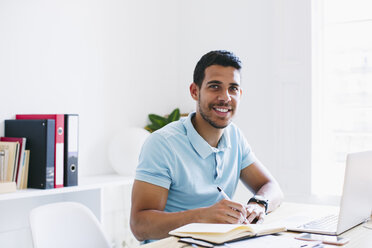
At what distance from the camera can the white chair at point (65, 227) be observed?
5.19 feet

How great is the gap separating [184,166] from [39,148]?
84 cm

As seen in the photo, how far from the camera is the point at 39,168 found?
2230mm

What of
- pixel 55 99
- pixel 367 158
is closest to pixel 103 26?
pixel 55 99

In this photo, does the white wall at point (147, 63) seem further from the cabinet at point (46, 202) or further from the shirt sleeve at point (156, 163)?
the shirt sleeve at point (156, 163)

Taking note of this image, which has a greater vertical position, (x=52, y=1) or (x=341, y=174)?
(x=52, y=1)

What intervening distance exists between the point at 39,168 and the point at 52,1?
0.97 meters

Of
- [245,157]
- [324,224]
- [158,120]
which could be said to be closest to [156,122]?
[158,120]

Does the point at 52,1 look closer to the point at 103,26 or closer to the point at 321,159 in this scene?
the point at 103,26

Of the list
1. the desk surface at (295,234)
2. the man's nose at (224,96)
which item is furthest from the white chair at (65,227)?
the man's nose at (224,96)

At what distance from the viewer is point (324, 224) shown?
5.03 ft

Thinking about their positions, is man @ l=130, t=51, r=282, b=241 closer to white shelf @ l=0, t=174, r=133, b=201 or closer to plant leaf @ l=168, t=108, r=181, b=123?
white shelf @ l=0, t=174, r=133, b=201

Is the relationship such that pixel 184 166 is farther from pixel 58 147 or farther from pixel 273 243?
pixel 58 147

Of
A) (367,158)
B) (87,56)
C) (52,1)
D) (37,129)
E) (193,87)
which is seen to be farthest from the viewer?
(87,56)

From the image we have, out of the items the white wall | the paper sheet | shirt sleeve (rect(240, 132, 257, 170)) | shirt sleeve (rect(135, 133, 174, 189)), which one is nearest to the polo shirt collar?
shirt sleeve (rect(135, 133, 174, 189))
